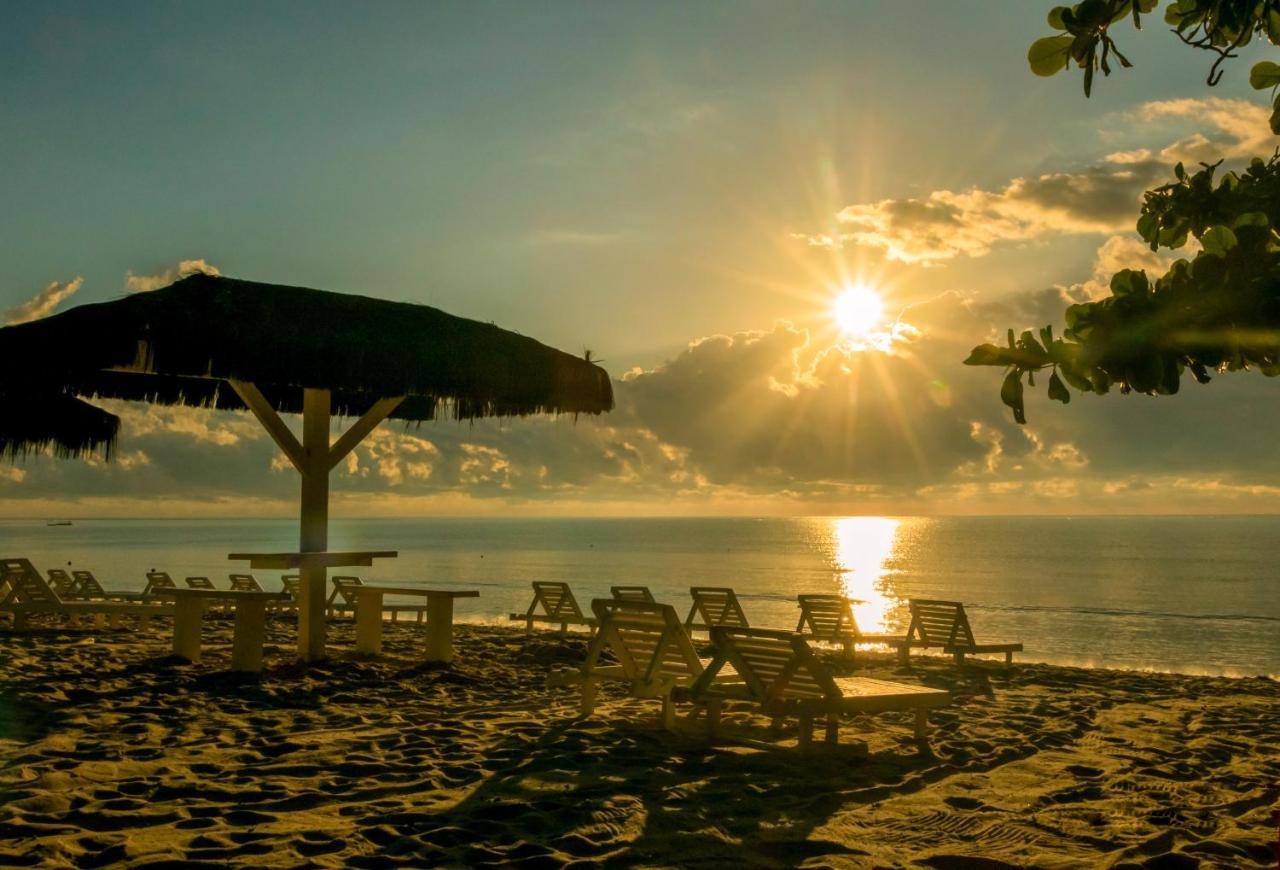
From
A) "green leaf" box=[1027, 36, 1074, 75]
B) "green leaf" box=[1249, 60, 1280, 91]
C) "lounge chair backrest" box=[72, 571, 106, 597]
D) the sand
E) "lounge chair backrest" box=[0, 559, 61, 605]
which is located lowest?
"lounge chair backrest" box=[72, 571, 106, 597]

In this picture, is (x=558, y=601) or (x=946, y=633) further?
(x=558, y=601)

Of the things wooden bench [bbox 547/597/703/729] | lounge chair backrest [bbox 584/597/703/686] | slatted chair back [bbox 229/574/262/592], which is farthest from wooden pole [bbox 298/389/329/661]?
slatted chair back [bbox 229/574/262/592]

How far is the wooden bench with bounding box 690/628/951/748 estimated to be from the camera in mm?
5785

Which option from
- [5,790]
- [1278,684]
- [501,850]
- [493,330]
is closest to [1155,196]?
[501,850]

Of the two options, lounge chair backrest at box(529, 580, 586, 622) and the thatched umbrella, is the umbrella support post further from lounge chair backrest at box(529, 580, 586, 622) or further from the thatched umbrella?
lounge chair backrest at box(529, 580, 586, 622)

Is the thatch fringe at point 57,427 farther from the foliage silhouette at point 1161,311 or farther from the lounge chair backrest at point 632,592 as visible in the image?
the foliage silhouette at point 1161,311

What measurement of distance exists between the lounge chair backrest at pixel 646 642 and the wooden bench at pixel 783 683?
262 millimetres

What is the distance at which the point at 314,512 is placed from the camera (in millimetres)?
9062

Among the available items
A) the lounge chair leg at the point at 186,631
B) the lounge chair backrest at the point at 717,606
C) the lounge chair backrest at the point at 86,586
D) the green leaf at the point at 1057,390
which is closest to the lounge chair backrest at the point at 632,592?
the lounge chair backrest at the point at 717,606

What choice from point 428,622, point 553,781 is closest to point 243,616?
point 428,622

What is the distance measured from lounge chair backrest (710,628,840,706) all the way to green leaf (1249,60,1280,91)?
377 cm

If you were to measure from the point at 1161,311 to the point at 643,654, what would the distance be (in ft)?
16.7

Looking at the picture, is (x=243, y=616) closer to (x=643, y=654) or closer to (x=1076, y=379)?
(x=643, y=654)

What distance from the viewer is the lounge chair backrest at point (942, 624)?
1139cm
